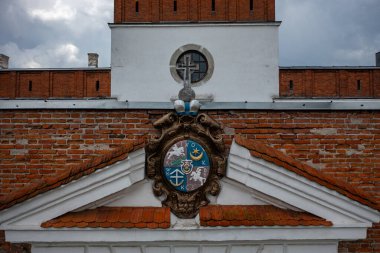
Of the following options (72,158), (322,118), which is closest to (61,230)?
(72,158)

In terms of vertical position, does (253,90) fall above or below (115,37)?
below

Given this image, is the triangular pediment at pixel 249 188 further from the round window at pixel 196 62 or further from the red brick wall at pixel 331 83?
the red brick wall at pixel 331 83

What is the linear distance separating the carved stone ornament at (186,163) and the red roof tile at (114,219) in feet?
0.64

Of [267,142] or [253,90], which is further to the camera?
[253,90]

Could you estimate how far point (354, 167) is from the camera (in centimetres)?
459

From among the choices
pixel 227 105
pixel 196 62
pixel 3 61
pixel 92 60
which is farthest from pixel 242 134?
pixel 3 61

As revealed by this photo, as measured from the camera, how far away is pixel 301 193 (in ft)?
12.4

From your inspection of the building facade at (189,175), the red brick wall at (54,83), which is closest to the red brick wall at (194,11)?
the red brick wall at (54,83)

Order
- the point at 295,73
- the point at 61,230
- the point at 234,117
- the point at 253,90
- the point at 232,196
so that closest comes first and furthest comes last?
the point at 61,230, the point at 232,196, the point at 234,117, the point at 253,90, the point at 295,73

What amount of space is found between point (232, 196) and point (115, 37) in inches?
576

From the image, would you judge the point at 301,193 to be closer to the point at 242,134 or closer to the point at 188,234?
the point at 242,134

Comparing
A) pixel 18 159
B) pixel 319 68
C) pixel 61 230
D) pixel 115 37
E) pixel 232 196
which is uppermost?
pixel 115 37

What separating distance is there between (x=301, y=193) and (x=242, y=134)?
1.03 metres

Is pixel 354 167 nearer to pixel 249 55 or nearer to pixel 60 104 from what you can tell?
pixel 60 104
